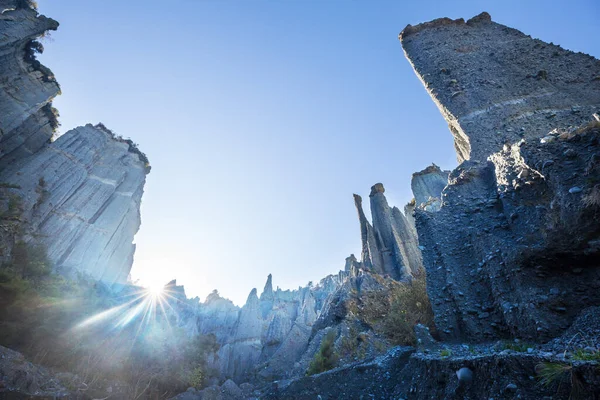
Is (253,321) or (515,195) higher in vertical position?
(515,195)

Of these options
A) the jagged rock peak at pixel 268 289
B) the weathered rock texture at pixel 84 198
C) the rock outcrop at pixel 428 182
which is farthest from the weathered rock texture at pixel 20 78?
the jagged rock peak at pixel 268 289

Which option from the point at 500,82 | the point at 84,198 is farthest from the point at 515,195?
the point at 84,198

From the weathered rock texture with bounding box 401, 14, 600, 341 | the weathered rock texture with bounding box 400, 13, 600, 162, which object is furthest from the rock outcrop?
the weathered rock texture with bounding box 401, 14, 600, 341

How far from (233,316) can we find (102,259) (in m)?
39.3

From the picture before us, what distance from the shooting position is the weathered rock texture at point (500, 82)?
7.07 m

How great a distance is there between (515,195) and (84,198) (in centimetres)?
4500

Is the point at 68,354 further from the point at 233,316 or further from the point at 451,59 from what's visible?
the point at 233,316

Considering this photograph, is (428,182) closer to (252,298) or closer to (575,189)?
(575,189)

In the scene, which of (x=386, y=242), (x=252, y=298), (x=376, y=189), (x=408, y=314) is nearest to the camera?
(x=408, y=314)

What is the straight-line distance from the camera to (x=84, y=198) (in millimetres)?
34406

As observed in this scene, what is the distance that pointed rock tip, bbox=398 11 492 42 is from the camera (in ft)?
36.2

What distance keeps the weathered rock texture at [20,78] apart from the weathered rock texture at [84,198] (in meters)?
3.04

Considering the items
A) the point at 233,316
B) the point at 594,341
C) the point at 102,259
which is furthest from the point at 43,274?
the point at 233,316

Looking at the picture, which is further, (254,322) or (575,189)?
(254,322)
